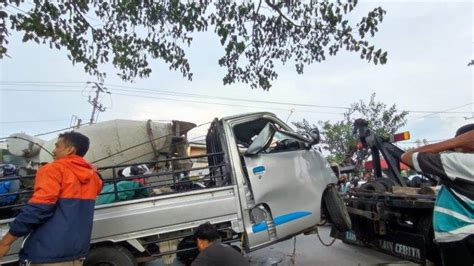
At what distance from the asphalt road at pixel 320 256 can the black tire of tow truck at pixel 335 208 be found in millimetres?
1129

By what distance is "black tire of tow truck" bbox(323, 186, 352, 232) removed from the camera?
538 centimetres

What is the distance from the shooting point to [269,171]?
509 cm

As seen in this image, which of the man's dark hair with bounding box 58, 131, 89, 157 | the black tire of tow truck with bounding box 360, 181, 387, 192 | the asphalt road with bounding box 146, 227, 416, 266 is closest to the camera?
the man's dark hair with bounding box 58, 131, 89, 157

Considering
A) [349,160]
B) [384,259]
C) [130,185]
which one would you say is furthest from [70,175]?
[349,160]

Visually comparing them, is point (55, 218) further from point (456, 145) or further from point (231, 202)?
point (456, 145)

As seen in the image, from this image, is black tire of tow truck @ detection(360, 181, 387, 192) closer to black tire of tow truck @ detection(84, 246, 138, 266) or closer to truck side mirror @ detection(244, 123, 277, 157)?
truck side mirror @ detection(244, 123, 277, 157)

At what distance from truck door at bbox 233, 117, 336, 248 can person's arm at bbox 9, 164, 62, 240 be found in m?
2.45

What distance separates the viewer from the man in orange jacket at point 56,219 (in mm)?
2877

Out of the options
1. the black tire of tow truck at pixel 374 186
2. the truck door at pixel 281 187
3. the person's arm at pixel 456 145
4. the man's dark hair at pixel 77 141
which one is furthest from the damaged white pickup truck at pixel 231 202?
the person's arm at pixel 456 145

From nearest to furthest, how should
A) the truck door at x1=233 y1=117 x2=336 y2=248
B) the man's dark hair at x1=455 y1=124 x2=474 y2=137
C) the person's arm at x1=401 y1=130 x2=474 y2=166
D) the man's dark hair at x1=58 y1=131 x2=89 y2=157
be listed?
the person's arm at x1=401 y1=130 x2=474 y2=166 → the man's dark hair at x1=455 y1=124 x2=474 y2=137 → the man's dark hair at x1=58 y1=131 x2=89 y2=157 → the truck door at x1=233 y1=117 x2=336 y2=248

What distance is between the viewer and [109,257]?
14.5ft

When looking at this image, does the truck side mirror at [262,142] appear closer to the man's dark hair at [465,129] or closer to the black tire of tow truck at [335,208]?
the black tire of tow truck at [335,208]

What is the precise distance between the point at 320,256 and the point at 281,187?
8.00ft

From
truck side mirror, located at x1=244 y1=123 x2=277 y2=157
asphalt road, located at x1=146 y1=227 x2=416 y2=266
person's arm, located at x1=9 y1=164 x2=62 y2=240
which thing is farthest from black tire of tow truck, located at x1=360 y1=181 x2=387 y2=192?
person's arm, located at x1=9 y1=164 x2=62 y2=240
